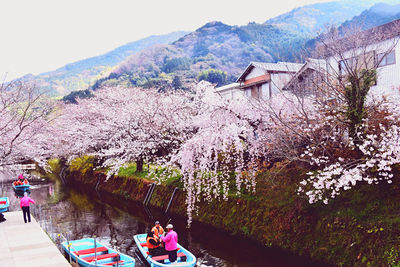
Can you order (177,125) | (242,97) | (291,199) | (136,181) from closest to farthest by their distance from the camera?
1. (291,199)
2. (242,97)
3. (177,125)
4. (136,181)

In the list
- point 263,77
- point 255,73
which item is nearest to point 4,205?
point 263,77

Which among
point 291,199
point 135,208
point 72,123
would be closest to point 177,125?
point 135,208

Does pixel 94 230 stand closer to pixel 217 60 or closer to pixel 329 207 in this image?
pixel 329 207

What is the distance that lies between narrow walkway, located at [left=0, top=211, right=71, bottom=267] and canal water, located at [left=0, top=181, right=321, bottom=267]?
137cm

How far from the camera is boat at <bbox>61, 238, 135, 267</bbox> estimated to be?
40.4 ft

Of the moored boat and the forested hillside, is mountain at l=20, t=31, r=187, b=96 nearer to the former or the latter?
the forested hillside

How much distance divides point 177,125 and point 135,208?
753 cm

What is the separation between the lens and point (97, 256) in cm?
1315

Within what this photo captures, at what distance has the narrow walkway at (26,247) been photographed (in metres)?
11.8

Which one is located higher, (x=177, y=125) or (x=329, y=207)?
(x=177, y=125)

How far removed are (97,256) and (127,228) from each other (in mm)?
6490

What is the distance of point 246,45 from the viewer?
112375 millimetres

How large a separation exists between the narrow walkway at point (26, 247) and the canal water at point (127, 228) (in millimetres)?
1367

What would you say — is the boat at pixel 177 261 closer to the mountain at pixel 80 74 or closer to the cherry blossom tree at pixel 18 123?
the cherry blossom tree at pixel 18 123
